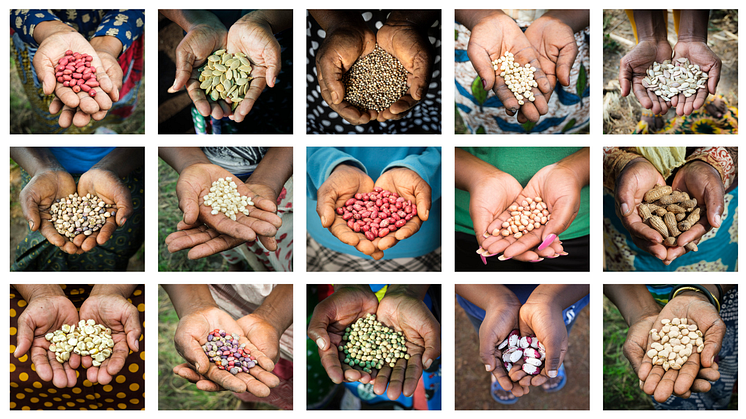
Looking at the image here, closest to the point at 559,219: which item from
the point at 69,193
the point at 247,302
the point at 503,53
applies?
the point at 503,53

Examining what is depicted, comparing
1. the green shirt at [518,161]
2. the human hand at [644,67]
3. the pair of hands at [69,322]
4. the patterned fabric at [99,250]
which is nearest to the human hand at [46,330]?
the pair of hands at [69,322]

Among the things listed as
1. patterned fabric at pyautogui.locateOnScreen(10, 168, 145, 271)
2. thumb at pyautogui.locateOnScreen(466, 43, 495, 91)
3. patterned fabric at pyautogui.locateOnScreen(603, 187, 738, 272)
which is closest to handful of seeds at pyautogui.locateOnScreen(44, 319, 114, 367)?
patterned fabric at pyautogui.locateOnScreen(10, 168, 145, 271)

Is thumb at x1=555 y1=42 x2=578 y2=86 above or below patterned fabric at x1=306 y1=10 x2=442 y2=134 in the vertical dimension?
above

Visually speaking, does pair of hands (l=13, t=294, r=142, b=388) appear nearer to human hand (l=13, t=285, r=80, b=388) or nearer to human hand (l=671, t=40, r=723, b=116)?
human hand (l=13, t=285, r=80, b=388)

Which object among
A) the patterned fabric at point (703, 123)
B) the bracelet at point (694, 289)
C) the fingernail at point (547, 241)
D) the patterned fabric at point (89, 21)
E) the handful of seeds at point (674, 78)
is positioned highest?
the patterned fabric at point (89, 21)

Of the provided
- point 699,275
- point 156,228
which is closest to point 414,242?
point 156,228

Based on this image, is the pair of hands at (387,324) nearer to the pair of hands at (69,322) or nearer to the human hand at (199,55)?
the pair of hands at (69,322)

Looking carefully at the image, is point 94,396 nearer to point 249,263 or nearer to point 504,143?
point 249,263

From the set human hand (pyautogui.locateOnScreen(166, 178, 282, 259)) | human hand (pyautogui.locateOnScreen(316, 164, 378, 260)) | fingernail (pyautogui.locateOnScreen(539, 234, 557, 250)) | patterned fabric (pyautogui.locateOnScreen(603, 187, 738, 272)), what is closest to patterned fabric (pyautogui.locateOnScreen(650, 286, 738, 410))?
patterned fabric (pyautogui.locateOnScreen(603, 187, 738, 272))

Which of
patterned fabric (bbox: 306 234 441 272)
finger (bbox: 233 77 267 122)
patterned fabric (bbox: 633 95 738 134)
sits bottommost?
patterned fabric (bbox: 306 234 441 272)
